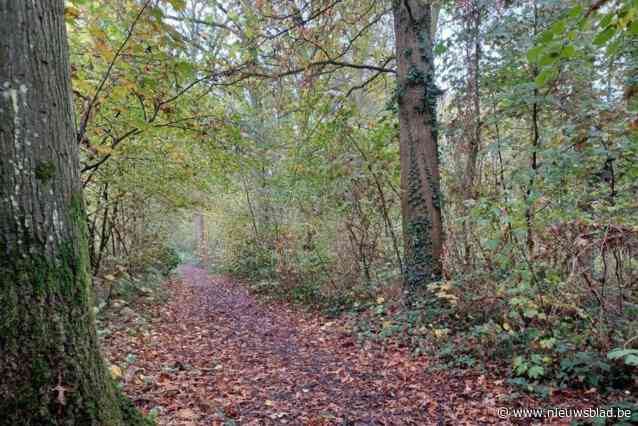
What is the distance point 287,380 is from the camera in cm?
399

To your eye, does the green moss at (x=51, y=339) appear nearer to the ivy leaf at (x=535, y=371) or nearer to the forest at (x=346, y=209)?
the forest at (x=346, y=209)

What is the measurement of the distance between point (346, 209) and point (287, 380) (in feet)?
12.4

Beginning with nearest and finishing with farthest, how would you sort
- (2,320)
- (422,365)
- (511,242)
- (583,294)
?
(2,320) < (583,294) < (511,242) < (422,365)

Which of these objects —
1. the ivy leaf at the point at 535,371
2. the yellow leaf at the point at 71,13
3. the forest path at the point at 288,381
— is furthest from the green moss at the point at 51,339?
the ivy leaf at the point at 535,371

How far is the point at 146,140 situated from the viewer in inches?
234

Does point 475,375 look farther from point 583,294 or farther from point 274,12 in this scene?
point 274,12

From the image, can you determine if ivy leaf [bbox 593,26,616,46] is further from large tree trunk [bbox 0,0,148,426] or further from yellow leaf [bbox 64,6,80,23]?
yellow leaf [bbox 64,6,80,23]

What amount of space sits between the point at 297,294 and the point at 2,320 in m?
6.79

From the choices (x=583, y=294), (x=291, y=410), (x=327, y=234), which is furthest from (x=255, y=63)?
(x=583, y=294)

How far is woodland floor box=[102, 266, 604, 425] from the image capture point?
3.12 metres

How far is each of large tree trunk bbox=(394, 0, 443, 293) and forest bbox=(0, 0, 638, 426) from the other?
0.12ft

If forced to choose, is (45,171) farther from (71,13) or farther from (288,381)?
(288,381)

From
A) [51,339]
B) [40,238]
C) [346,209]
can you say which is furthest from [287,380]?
[346,209]

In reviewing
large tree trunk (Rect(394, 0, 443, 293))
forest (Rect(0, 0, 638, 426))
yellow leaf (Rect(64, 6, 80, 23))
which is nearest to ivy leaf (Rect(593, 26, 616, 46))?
forest (Rect(0, 0, 638, 426))
